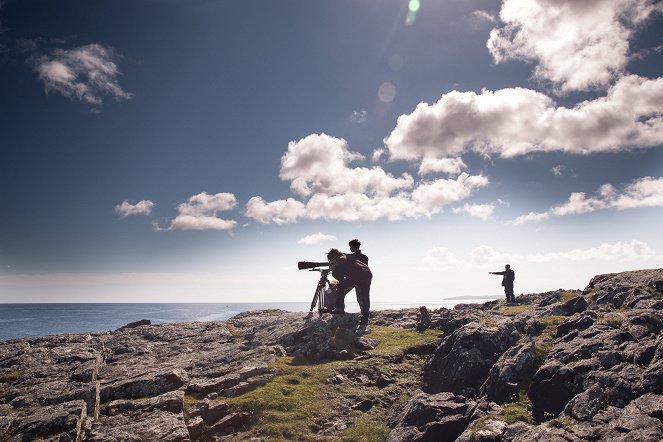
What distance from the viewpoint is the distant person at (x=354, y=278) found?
2361 centimetres

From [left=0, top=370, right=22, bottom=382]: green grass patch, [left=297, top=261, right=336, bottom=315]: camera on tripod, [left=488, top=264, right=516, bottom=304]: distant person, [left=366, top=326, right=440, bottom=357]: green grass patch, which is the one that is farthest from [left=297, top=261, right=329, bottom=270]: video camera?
[left=488, top=264, right=516, bottom=304]: distant person

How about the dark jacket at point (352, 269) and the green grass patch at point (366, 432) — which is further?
the dark jacket at point (352, 269)

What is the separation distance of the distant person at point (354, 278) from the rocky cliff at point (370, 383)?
7.20 ft

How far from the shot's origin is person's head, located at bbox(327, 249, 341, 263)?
24.7 metres

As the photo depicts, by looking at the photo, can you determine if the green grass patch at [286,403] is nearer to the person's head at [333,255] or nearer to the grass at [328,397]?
the grass at [328,397]

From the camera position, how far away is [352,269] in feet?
78.4

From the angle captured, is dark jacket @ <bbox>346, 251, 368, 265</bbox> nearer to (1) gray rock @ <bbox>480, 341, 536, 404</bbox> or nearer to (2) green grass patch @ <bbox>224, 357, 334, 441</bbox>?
(2) green grass patch @ <bbox>224, 357, 334, 441</bbox>

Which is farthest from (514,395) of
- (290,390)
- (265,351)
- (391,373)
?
(265,351)

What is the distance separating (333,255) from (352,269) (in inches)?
79.2

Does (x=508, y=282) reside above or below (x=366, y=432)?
above

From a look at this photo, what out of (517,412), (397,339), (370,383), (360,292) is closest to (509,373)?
(517,412)

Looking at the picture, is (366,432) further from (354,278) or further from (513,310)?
(513,310)

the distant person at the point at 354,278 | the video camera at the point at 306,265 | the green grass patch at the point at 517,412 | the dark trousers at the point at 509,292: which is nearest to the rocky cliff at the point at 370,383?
the green grass patch at the point at 517,412

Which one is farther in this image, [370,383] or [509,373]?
[370,383]
